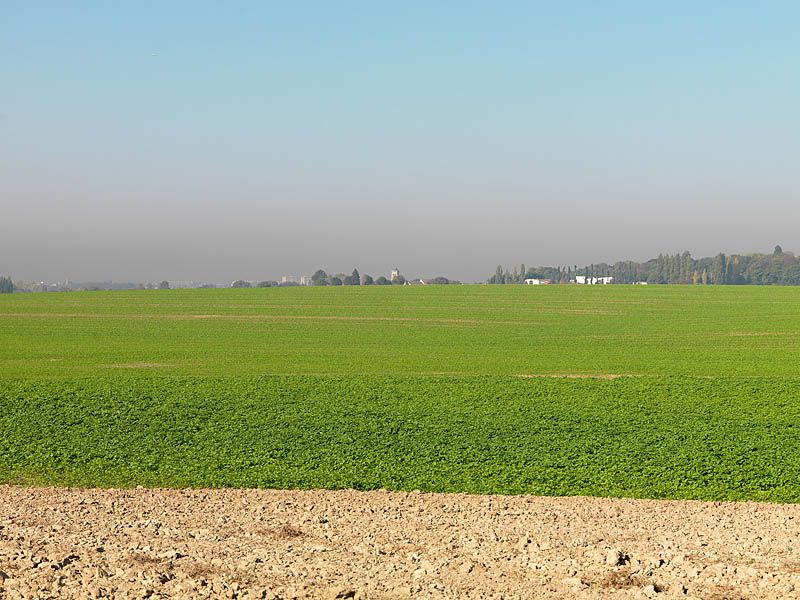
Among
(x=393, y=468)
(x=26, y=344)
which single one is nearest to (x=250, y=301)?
(x=26, y=344)

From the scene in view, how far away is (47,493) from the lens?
14.7 metres

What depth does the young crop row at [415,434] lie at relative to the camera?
51.5 ft

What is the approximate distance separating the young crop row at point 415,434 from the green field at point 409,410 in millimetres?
65

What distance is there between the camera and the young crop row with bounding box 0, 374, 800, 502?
51.5 feet

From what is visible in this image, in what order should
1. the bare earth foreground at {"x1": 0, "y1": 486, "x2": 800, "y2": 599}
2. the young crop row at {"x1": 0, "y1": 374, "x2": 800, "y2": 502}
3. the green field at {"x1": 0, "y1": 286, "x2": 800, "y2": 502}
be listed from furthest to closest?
1. the green field at {"x1": 0, "y1": 286, "x2": 800, "y2": 502}
2. the young crop row at {"x1": 0, "y1": 374, "x2": 800, "y2": 502}
3. the bare earth foreground at {"x1": 0, "y1": 486, "x2": 800, "y2": 599}

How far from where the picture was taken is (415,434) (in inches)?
770

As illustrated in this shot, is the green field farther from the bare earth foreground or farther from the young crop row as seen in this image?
the bare earth foreground

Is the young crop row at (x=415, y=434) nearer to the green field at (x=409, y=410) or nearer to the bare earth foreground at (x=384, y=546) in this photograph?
the green field at (x=409, y=410)

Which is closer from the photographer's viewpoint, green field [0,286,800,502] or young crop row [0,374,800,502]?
young crop row [0,374,800,502]

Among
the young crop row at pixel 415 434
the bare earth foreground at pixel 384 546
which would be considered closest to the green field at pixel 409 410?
the young crop row at pixel 415 434

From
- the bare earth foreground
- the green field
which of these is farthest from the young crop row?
the bare earth foreground

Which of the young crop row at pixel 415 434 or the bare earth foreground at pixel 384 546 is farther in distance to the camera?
the young crop row at pixel 415 434

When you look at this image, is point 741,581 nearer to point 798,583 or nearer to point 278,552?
point 798,583

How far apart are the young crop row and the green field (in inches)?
2.6
